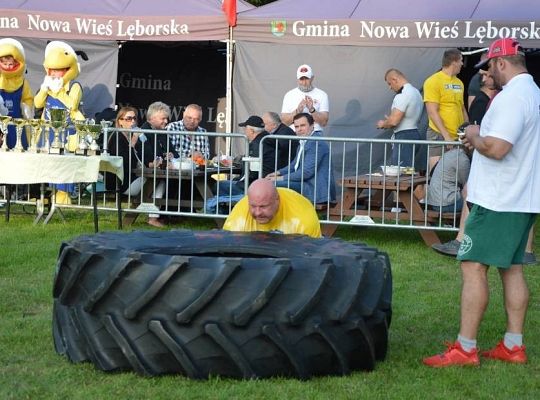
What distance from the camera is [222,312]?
501 cm

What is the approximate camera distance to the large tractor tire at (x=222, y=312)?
502cm

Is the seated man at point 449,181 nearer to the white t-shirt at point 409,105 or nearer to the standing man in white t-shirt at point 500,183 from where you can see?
the white t-shirt at point 409,105

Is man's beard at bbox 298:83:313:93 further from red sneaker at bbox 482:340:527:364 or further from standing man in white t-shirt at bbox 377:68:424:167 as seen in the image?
red sneaker at bbox 482:340:527:364

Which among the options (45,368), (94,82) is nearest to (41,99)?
(94,82)

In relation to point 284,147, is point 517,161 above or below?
above

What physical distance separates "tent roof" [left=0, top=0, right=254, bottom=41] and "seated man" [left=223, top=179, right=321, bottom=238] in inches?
282

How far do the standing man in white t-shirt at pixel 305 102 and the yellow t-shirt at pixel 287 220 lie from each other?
664 cm

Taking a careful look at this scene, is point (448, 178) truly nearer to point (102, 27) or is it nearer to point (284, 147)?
point (284, 147)

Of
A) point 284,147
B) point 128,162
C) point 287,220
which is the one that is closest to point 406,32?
point 284,147

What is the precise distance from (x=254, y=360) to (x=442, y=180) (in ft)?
18.5

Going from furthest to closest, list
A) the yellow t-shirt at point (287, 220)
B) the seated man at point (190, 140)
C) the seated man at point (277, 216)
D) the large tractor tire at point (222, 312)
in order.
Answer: the seated man at point (190, 140)
the yellow t-shirt at point (287, 220)
the seated man at point (277, 216)
the large tractor tire at point (222, 312)

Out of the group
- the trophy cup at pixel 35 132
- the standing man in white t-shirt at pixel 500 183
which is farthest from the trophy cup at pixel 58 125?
the standing man in white t-shirt at pixel 500 183

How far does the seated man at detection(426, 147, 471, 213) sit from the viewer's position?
33.7 ft

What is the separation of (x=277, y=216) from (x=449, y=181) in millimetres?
4310
